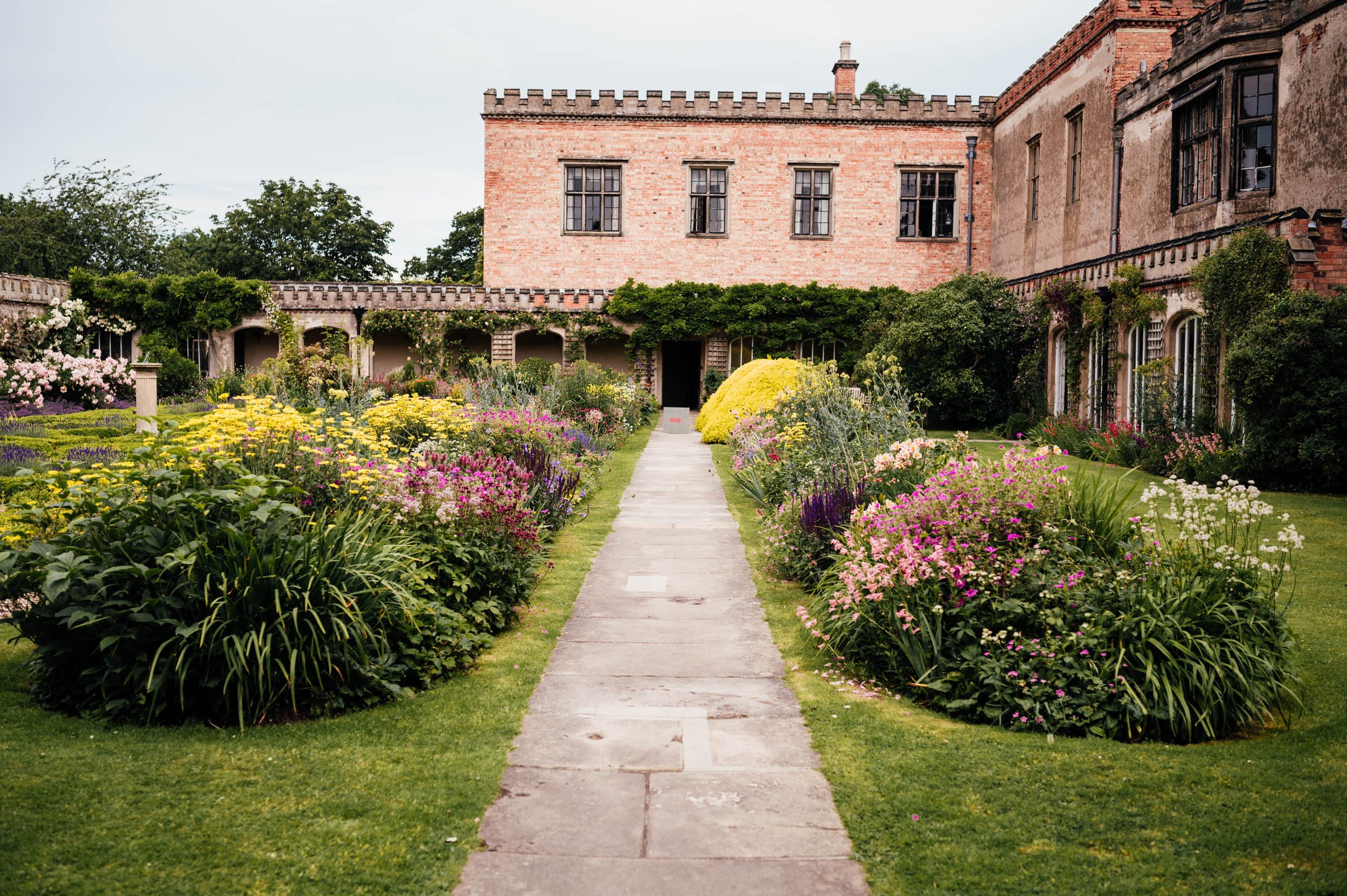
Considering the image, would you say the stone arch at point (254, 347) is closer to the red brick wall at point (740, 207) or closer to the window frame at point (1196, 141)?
the red brick wall at point (740, 207)

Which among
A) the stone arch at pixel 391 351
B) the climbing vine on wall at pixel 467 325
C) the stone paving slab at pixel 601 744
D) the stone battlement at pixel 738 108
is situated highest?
the stone battlement at pixel 738 108

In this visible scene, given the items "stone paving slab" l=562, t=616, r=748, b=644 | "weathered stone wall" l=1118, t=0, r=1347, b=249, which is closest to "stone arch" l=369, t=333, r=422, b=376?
"weathered stone wall" l=1118, t=0, r=1347, b=249

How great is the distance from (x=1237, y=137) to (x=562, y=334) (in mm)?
17363

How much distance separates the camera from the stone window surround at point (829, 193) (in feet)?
94.1

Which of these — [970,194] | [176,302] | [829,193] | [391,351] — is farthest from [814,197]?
[176,302]

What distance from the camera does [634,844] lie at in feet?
11.2

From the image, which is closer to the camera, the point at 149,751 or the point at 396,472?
the point at 149,751

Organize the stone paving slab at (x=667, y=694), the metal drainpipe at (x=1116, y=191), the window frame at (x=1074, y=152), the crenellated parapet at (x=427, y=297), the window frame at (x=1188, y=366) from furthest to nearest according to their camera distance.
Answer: the crenellated parapet at (x=427, y=297) → the window frame at (x=1074, y=152) → the metal drainpipe at (x=1116, y=191) → the window frame at (x=1188, y=366) → the stone paving slab at (x=667, y=694)

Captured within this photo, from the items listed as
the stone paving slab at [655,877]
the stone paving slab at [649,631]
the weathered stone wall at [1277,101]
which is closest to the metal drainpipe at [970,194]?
the weathered stone wall at [1277,101]

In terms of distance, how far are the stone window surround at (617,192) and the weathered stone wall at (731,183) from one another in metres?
0.06

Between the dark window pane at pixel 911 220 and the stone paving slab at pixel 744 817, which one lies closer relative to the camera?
the stone paving slab at pixel 744 817

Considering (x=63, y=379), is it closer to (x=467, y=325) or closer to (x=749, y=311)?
(x=467, y=325)

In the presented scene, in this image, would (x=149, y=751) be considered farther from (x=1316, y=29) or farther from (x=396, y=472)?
(x=1316, y=29)

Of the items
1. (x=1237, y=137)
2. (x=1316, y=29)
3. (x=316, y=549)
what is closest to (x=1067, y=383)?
(x=1237, y=137)
